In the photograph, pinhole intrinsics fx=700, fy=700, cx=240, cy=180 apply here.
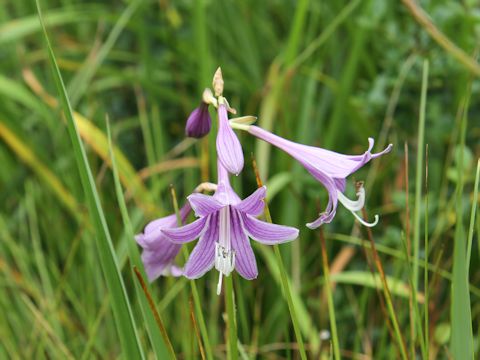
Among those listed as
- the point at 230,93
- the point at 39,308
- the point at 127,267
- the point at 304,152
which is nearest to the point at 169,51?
the point at 230,93

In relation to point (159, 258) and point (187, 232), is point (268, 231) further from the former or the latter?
point (159, 258)

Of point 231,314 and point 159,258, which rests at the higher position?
point 159,258

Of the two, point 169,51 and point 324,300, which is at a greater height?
point 169,51

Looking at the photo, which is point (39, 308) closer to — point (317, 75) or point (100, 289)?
point (100, 289)

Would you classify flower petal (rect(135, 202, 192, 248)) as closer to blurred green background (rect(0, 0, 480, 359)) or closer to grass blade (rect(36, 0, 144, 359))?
grass blade (rect(36, 0, 144, 359))

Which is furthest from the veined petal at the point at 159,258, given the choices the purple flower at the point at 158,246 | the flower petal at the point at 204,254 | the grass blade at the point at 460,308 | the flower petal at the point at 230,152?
the grass blade at the point at 460,308

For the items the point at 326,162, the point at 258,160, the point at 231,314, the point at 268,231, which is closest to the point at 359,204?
the point at 326,162
